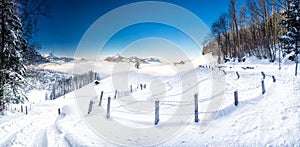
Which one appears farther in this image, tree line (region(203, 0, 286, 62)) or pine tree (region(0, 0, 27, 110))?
tree line (region(203, 0, 286, 62))

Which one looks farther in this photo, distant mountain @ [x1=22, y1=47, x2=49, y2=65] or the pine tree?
distant mountain @ [x1=22, y1=47, x2=49, y2=65]

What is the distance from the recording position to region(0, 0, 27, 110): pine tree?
45.6 ft

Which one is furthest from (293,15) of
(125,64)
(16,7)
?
(125,64)

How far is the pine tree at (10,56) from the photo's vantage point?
1391 cm

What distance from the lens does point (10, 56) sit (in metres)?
14.3

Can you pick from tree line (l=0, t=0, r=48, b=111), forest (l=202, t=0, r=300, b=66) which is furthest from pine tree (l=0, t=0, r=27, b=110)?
forest (l=202, t=0, r=300, b=66)

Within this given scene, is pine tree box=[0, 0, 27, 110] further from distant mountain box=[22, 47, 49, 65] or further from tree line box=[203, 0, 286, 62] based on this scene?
tree line box=[203, 0, 286, 62]

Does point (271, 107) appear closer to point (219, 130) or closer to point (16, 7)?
point (219, 130)

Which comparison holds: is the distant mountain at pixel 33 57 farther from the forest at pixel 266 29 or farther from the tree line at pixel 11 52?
the forest at pixel 266 29

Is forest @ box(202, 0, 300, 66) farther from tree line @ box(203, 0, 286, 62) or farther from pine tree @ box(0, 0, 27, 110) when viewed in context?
pine tree @ box(0, 0, 27, 110)

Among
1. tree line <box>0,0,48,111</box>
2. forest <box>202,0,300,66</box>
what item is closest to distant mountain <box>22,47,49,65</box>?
tree line <box>0,0,48,111</box>

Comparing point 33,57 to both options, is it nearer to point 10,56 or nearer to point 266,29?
point 10,56

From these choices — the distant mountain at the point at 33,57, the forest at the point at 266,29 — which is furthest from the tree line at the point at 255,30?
the distant mountain at the point at 33,57

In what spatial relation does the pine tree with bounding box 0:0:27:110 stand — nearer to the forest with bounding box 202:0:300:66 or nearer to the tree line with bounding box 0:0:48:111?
the tree line with bounding box 0:0:48:111
